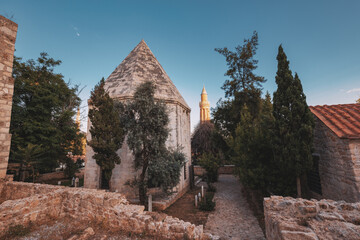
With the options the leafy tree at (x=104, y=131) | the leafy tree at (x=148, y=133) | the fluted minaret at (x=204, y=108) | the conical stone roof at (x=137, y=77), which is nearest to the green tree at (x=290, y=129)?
the leafy tree at (x=148, y=133)

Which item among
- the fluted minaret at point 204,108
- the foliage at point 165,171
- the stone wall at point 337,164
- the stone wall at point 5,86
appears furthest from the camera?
the fluted minaret at point 204,108

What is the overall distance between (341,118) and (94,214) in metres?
10.6

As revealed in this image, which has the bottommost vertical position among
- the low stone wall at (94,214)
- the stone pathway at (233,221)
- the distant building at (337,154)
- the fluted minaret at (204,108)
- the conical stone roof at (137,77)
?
the stone pathway at (233,221)

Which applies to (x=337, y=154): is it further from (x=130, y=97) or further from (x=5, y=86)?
(x=5, y=86)

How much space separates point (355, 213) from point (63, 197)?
25.7ft

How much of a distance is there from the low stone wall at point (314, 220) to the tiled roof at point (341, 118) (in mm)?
3633

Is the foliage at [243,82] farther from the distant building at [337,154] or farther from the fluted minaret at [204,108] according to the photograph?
the fluted minaret at [204,108]

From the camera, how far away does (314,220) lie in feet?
10.8

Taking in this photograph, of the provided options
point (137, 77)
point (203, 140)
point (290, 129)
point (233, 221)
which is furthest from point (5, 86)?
point (203, 140)

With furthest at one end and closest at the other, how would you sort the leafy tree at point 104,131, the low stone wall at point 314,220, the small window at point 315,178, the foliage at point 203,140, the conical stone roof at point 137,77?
1. the foliage at point 203,140
2. the conical stone roof at point 137,77
3. the leafy tree at point 104,131
4. the small window at point 315,178
5. the low stone wall at point 314,220

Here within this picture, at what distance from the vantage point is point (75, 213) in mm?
4699

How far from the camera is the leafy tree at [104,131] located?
8.01 m

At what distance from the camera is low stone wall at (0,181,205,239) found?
382cm

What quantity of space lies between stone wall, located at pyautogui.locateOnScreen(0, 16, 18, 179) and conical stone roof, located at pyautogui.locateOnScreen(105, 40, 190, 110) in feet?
18.6
